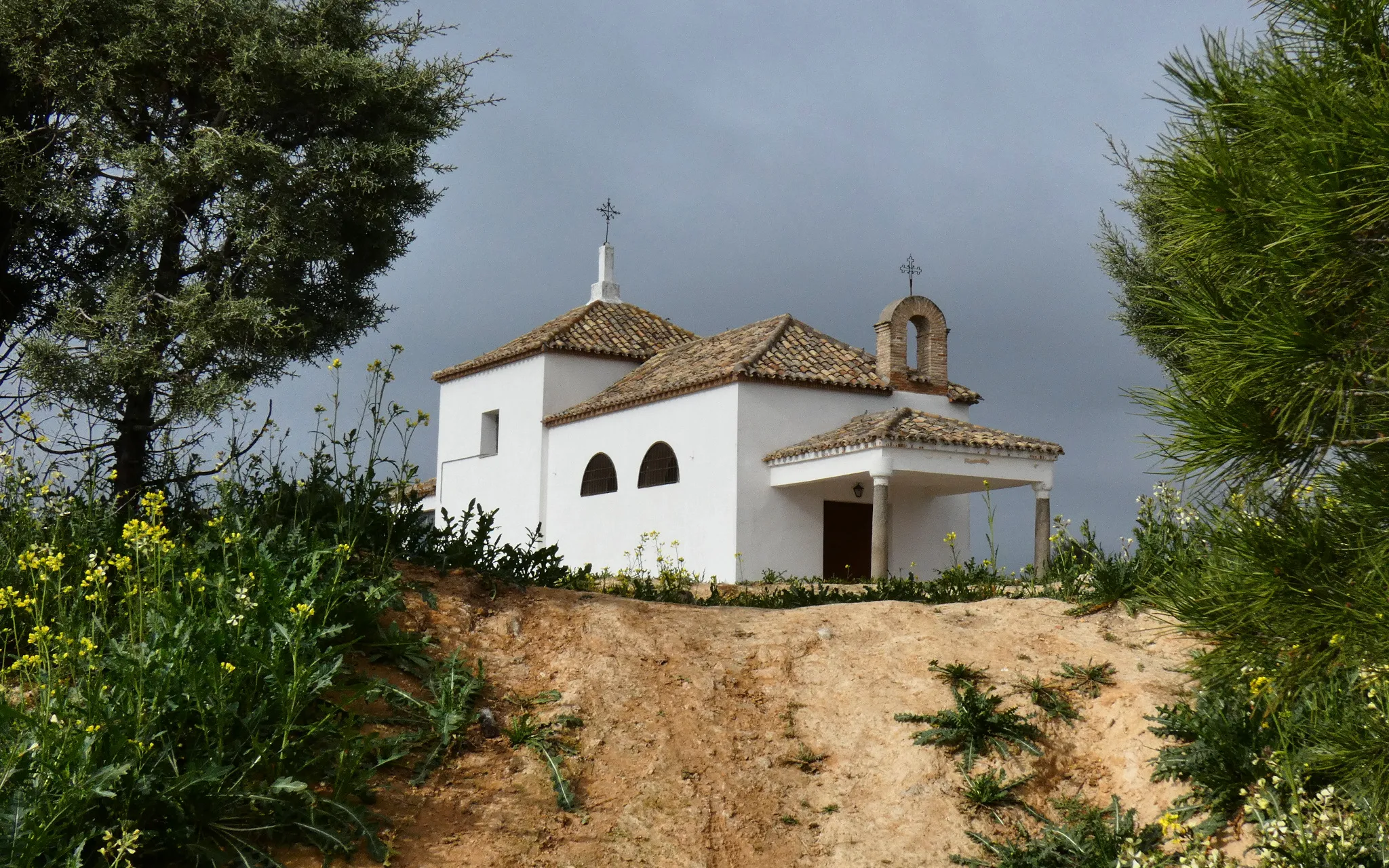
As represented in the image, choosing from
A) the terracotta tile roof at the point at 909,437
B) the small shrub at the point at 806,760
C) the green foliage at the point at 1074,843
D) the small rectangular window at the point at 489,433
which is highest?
the small rectangular window at the point at 489,433

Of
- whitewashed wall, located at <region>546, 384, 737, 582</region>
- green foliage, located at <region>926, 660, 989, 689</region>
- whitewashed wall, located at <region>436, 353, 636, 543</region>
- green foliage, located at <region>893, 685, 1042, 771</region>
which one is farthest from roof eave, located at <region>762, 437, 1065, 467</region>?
green foliage, located at <region>893, 685, 1042, 771</region>

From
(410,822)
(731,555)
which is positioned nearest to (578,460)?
(731,555)

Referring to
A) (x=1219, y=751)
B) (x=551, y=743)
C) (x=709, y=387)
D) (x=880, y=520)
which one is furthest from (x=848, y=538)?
(x=551, y=743)

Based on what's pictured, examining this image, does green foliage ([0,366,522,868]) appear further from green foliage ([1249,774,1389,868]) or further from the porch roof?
the porch roof

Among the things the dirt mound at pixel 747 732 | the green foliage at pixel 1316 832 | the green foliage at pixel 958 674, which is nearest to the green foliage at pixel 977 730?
the dirt mound at pixel 747 732

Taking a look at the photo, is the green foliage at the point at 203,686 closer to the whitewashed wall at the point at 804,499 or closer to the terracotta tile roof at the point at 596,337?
the whitewashed wall at the point at 804,499

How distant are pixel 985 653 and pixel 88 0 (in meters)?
9.69

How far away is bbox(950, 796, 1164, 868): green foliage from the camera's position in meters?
5.50

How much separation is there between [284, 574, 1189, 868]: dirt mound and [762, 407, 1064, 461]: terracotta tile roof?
446 inches

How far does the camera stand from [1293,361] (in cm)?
475

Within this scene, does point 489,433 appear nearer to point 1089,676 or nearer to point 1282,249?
point 1089,676

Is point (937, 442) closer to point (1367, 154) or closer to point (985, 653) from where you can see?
point (985, 653)

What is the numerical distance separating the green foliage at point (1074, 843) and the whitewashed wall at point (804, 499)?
14.1 meters

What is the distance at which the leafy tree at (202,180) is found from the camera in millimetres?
10242
